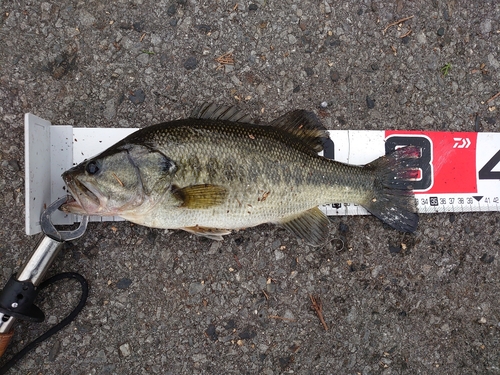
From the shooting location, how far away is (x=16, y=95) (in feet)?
10.1

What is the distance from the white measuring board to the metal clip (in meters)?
0.19

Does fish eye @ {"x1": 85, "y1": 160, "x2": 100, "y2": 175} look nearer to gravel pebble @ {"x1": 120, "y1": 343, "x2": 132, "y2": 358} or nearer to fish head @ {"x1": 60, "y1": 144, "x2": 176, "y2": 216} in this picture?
fish head @ {"x1": 60, "y1": 144, "x2": 176, "y2": 216}

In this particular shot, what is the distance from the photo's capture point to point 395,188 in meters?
3.23

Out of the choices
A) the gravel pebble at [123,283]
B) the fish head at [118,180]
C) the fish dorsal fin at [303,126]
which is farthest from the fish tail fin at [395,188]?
the gravel pebble at [123,283]

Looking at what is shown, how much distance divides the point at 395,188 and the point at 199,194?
5.72ft

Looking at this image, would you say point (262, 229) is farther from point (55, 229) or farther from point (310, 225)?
point (55, 229)

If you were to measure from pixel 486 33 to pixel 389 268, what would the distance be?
253cm

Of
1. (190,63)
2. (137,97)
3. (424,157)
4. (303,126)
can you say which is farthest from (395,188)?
(137,97)

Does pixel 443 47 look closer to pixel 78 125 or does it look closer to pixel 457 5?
pixel 457 5

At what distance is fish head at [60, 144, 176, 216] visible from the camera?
2580mm

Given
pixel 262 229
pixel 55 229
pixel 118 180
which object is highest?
pixel 118 180

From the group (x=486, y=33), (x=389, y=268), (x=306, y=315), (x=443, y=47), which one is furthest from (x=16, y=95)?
(x=486, y=33)

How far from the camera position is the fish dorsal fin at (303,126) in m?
3.08

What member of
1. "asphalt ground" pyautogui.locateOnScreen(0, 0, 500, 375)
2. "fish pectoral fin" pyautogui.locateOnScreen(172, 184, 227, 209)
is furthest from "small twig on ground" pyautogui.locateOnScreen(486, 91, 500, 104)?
"fish pectoral fin" pyautogui.locateOnScreen(172, 184, 227, 209)
